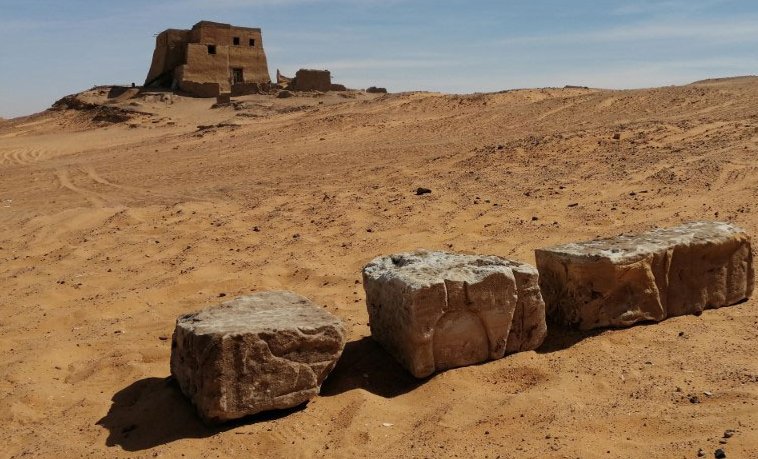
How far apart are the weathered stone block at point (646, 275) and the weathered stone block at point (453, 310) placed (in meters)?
0.34

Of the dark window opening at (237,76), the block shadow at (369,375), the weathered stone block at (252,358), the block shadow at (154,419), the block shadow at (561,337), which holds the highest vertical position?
the dark window opening at (237,76)

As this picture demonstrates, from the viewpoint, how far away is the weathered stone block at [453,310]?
11.6ft

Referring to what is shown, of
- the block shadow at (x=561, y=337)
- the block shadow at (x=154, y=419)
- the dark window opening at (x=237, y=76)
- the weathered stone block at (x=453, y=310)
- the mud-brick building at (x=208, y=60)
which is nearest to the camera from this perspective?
the block shadow at (x=154, y=419)

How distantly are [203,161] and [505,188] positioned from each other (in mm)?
6391

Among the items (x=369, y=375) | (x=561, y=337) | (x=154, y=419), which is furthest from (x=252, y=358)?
→ (x=561, y=337)

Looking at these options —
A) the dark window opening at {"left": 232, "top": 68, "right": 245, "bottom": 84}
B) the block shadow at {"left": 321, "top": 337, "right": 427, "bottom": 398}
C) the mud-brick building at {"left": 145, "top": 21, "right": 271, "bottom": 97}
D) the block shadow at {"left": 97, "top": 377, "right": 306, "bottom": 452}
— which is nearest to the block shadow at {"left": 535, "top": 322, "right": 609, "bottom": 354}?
the block shadow at {"left": 321, "top": 337, "right": 427, "bottom": 398}

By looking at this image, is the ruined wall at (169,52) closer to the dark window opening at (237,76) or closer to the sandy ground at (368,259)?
the dark window opening at (237,76)

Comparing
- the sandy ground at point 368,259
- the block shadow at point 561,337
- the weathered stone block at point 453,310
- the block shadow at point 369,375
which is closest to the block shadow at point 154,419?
the sandy ground at point 368,259

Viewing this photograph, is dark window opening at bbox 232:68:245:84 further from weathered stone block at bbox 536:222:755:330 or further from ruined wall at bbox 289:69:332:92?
weathered stone block at bbox 536:222:755:330

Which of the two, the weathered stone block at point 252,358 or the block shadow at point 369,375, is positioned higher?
the weathered stone block at point 252,358

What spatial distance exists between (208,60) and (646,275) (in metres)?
25.5

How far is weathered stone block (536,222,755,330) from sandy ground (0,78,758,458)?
11 centimetres

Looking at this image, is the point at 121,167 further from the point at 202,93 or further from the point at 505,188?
the point at 202,93

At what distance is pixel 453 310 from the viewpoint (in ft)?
11.9
